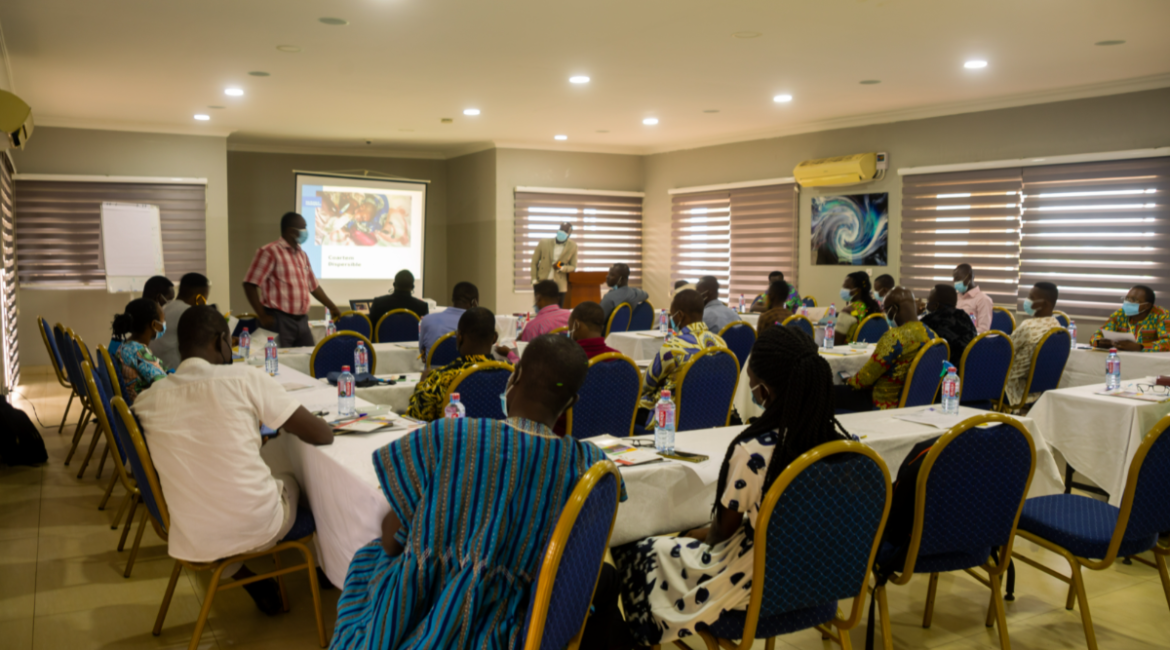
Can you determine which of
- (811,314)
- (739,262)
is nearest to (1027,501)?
(811,314)

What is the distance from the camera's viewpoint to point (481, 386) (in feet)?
10.6

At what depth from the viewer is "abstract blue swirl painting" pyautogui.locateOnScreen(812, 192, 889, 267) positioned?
9.48 metres

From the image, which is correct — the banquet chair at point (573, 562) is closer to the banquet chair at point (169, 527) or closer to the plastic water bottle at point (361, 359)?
the banquet chair at point (169, 527)

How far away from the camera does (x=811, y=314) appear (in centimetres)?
837

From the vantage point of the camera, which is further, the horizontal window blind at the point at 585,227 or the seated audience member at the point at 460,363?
the horizontal window blind at the point at 585,227

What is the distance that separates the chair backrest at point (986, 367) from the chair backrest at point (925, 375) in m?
0.36

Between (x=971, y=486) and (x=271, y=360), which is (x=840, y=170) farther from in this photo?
(x=971, y=486)

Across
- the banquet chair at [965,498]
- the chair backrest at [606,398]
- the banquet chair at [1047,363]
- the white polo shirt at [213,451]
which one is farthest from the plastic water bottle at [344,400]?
the banquet chair at [1047,363]

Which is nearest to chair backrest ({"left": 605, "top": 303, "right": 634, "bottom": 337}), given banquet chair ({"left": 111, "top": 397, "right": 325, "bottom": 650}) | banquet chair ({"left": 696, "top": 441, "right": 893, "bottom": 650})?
banquet chair ({"left": 111, "top": 397, "right": 325, "bottom": 650})

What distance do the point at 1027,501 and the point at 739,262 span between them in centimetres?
864

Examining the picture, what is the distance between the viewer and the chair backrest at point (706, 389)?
12.5 feet

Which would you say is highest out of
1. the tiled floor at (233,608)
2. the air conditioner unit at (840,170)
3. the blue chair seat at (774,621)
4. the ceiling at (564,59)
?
the ceiling at (564,59)

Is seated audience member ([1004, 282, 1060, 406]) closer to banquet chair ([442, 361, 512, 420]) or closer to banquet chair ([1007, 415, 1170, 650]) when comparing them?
banquet chair ([1007, 415, 1170, 650])

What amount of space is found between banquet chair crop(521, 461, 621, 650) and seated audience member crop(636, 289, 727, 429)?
1979 mm
